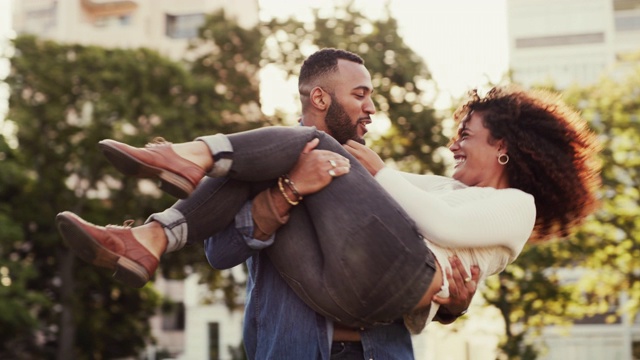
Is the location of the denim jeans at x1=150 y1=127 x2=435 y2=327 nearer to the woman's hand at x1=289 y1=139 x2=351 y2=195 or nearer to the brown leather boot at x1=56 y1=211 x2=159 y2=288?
the woman's hand at x1=289 y1=139 x2=351 y2=195

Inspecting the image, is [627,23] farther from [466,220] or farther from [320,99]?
[466,220]

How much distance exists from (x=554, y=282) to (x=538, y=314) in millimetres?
834

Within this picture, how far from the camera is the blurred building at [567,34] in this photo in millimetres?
40812

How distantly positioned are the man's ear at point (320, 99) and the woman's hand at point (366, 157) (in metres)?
0.30

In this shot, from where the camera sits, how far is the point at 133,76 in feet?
69.3

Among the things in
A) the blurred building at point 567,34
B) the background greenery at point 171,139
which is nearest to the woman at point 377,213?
the background greenery at point 171,139

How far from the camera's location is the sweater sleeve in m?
3.10

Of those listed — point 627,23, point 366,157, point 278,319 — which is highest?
point 627,23

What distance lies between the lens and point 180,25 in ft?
143

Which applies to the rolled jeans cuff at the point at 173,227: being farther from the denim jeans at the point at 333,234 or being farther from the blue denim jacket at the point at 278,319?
the blue denim jacket at the point at 278,319

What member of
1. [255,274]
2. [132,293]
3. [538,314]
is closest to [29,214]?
[132,293]

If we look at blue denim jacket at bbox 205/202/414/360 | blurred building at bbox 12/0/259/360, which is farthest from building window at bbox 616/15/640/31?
blue denim jacket at bbox 205/202/414/360

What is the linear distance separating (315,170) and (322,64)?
0.88 m

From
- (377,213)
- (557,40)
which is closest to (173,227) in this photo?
(377,213)
